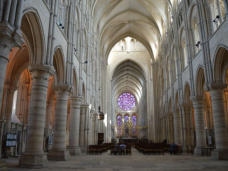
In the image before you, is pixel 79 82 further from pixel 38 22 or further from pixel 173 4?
pixel 173 4

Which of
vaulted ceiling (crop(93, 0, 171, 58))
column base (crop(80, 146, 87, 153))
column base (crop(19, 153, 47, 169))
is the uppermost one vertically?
vaulted ceiling (crop(93, 0, 171, 58))

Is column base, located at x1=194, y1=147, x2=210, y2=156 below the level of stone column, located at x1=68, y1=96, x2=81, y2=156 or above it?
below

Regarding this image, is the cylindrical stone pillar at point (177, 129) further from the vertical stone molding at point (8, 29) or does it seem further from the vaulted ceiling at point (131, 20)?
the vertical stone molding at point (8, 29)

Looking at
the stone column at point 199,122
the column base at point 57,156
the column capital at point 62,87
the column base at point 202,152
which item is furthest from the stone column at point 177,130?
the column capital at point 62,87

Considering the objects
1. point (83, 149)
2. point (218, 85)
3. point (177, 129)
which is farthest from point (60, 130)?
point (177, 129)

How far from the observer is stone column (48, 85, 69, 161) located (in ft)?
45.1

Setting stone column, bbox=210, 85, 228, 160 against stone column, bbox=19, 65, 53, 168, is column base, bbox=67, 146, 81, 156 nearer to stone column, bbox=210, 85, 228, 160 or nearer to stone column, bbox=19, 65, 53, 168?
stone column, bbox=19, 65, 53, 168

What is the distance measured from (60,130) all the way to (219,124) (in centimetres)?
1060

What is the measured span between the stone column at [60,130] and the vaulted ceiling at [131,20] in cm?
1780

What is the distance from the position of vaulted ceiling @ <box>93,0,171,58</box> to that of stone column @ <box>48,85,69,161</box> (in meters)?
17.8

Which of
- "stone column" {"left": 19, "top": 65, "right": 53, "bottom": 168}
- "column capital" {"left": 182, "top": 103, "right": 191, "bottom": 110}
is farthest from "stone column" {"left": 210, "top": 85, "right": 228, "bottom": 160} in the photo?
"stone column" {"left": 19, "top": 65, "right": 53, "bottom": 168}

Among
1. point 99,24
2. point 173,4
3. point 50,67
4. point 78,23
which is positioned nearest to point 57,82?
point 50,67

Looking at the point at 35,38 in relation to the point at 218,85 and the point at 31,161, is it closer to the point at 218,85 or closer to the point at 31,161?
the point at 31,161

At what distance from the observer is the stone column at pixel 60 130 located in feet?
45.1
